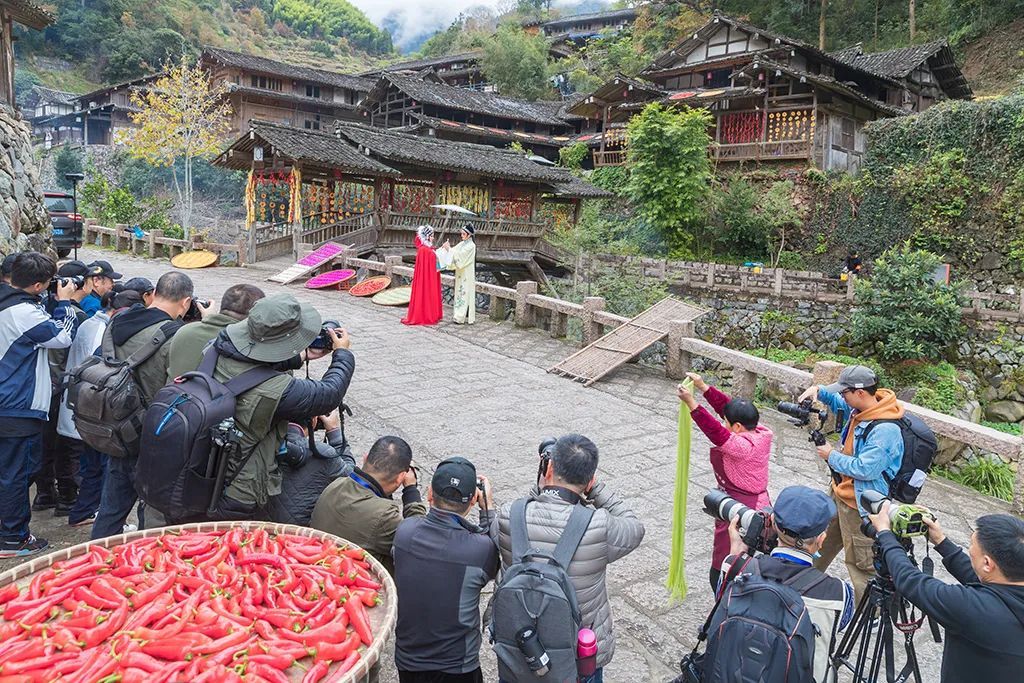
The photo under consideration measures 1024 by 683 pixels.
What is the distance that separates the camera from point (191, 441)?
281 cm

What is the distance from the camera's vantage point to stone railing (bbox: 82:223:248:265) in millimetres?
18797

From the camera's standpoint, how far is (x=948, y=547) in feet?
7.70

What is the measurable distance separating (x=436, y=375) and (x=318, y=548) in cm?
576

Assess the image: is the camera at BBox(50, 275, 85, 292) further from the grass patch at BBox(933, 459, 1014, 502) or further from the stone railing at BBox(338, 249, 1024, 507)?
the grass patch at BBox(933, 459, 1014, 502)

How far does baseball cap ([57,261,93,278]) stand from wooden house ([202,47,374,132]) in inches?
1216

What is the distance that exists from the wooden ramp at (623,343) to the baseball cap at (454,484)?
238 inches

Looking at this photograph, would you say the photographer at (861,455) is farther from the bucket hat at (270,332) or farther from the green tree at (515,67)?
the green tree at (515,67)

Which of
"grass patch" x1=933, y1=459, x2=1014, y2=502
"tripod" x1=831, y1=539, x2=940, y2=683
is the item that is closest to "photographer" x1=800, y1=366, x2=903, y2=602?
"tripod" x1=831, y1=539, x2=940, y2=683

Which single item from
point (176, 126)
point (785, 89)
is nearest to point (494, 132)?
point (785, 89)

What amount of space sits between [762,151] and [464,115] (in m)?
15.5

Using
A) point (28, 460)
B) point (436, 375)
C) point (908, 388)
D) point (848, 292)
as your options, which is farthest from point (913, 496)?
point (848, 292)

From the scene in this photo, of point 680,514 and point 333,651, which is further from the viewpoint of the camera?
point 680,514

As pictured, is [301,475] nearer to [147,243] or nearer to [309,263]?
[309,263]

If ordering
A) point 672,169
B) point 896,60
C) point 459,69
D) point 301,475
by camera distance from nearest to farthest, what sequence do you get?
point 301,475 < point 672,169 < point 896,60 < point 459,69
